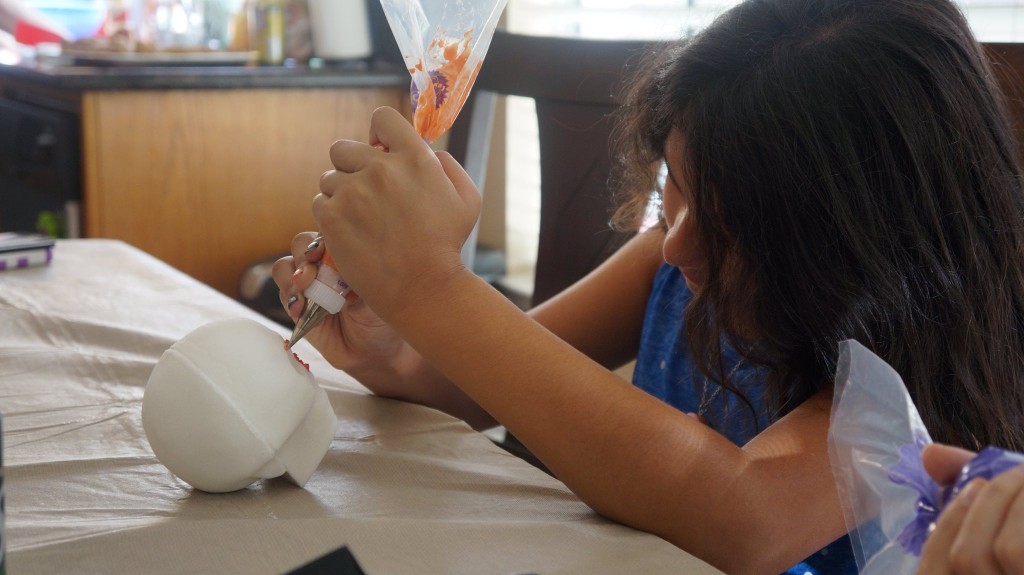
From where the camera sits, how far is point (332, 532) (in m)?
0.52

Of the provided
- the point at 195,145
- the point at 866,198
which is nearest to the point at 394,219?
the point at 866,198

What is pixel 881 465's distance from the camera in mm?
419

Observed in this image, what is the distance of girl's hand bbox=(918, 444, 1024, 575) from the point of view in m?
0.35

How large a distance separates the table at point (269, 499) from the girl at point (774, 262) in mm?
46

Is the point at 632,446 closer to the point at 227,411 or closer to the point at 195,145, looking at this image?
the point at 227,411

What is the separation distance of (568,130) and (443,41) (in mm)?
529

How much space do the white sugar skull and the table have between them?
2 cm

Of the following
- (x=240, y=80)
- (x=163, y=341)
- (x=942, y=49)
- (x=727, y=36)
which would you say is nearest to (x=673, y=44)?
(x=727, y=36)

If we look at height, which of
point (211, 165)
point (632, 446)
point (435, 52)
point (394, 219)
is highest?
point (435, 52)

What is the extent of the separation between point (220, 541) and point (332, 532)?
0.18 feet

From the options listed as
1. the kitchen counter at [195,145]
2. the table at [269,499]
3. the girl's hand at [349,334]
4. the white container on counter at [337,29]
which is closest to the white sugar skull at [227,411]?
the table at [269,499]

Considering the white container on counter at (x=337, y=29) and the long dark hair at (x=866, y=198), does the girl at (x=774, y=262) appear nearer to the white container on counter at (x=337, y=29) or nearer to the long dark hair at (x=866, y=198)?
the long dark hair at (x=866, y=198)

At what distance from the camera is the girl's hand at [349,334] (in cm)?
78

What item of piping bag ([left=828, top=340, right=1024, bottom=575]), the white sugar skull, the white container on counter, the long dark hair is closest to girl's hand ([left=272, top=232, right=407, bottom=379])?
the white sugar skull
